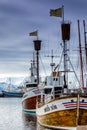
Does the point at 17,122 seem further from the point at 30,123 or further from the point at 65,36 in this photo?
the point at 65,36

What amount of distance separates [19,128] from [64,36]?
12.1 metres

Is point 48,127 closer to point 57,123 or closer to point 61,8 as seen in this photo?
point 57,123

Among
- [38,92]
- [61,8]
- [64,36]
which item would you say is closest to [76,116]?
[64,36]

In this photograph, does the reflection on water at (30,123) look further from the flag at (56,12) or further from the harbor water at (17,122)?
the flag at (56,12)

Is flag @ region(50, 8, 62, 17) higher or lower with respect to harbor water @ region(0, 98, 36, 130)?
higher

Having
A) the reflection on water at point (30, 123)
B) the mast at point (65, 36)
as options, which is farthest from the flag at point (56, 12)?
the reflection on water at point (30, 123)

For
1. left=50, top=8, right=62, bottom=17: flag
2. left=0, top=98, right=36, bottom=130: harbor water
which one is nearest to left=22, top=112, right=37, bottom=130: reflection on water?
left=0, top=98, right=36, bottom=130: harbor water

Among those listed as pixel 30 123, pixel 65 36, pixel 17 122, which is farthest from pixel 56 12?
pixel 17 122

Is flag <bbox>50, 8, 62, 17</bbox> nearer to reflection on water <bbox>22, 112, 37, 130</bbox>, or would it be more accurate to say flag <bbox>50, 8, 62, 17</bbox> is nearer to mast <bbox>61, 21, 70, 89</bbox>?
mast <bbox>61, 21, 70, 89</bbox>

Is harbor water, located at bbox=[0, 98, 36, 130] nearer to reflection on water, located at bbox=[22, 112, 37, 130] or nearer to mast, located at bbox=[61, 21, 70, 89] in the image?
reflection on water, located at bbox=[22, 112, 37, 130]

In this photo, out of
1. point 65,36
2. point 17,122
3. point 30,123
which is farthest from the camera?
point 17,122

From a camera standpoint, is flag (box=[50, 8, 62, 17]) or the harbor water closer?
the harbor water

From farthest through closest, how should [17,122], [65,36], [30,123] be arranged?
[17,122] → [30,123] → [65,36]

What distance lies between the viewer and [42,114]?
155 feet
